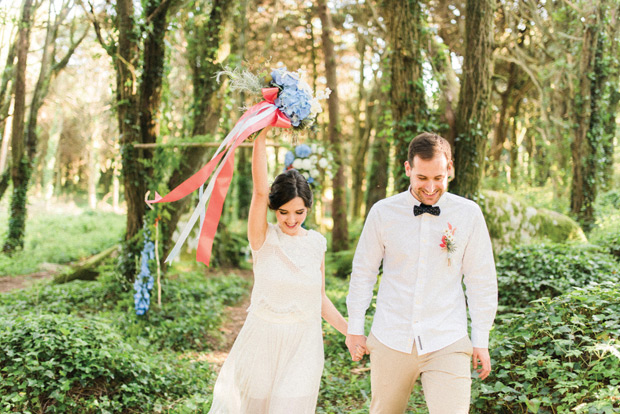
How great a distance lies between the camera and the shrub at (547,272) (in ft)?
19.9

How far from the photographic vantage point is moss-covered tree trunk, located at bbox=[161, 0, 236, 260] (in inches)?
344

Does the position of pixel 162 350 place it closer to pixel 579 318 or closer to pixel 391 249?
pixel 391 249

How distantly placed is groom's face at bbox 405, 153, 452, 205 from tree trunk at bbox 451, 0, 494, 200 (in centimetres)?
368

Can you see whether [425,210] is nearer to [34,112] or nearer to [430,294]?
[430,294]

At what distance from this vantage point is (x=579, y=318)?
397 centimetres

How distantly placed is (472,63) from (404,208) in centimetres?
408

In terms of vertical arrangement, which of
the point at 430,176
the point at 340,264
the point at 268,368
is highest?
the point at 430,176

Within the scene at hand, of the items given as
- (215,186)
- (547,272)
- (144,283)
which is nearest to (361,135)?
(547,272)

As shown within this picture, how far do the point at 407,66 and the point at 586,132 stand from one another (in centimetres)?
684

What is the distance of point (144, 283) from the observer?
23.2 feet

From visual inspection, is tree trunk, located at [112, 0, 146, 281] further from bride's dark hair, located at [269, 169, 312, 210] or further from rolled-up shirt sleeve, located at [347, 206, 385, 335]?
rolled-up shirt sleeve, located at [347, 206, 385, 335]

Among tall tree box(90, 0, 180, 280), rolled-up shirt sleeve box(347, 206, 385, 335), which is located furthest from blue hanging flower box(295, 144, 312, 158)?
rolled-up shirt sleeve box(347, 206, 385, 335)

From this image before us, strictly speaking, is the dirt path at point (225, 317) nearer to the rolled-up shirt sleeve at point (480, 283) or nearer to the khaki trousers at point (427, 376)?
the khaki trousers at point (427, 376)

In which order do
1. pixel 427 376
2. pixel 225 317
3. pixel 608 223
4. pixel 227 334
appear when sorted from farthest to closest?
pixel 608 223, pixel 225 317, pixel 227 334, pixel 427 376
